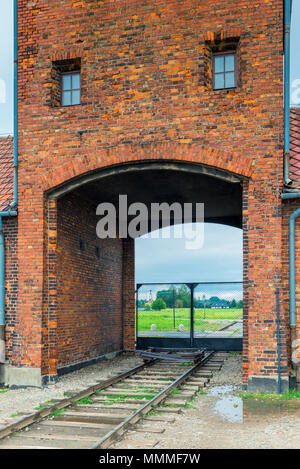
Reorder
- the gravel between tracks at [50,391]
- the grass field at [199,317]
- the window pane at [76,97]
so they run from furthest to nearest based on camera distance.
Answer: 1. the grass field at [199,317]
2. the window pane at [76,97]
3. the gravel between tracks at [50,391]

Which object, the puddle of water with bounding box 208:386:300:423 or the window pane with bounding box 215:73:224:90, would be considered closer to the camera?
the puddle of water with bounding box 208:386:300:423

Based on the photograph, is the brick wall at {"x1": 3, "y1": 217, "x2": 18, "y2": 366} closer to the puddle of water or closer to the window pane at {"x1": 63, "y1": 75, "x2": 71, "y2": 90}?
the window pane at {"x1": 63, "y1": 75, "x2": 71, "y2": 90}

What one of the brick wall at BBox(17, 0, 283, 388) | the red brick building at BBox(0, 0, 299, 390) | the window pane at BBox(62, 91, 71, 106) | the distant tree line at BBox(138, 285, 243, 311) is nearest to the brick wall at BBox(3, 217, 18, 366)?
the red brick building at BBox(0, 0, 299, 390)

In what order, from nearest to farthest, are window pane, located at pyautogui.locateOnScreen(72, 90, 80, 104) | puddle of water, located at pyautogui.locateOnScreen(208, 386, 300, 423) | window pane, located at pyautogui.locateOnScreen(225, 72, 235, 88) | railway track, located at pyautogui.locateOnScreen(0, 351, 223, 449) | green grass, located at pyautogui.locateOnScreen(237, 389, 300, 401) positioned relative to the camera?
railway track, located at pyautogui.locateOnScreen(0, 351, 223, 449) < puddle of water, located at pyautogui.locateOnScreen(208, 386, 300, 423) < green grass, located at pyautogui.locateOnScreen(237, 389, 300, 401) < window pane, located at pyautogui.locateOnScreen(225, 72, 235, 88) < window pane, located at pyautogui.locateOnScreen(72, 90, 80, 104)

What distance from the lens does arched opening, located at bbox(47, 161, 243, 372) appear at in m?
11.1

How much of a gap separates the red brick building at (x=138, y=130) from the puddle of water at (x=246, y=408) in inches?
28.1

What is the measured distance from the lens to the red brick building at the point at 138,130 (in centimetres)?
984

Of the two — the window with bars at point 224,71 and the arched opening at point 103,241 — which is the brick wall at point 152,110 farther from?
the arched opening at point 103,241

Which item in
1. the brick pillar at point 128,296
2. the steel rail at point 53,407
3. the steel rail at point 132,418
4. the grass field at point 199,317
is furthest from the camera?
the grass field at point 199,317

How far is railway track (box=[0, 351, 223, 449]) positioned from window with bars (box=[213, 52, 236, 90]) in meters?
6.40

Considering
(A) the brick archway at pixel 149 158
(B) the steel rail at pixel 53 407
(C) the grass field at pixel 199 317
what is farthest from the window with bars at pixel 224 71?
(C) the grass field at pixel 199 317

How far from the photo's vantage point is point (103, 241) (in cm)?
1505

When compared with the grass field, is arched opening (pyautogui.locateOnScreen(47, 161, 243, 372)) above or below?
above
